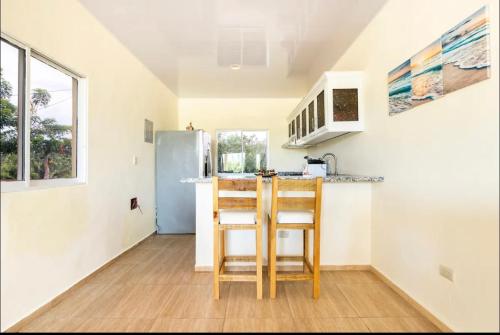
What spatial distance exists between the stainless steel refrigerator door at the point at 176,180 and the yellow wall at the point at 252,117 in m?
1.49

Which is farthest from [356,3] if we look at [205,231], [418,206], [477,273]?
[205,231]

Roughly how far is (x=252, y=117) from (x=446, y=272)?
15.3 feet

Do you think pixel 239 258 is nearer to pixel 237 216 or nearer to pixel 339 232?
pixel 237 216

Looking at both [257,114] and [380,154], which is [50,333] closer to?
[380,154]

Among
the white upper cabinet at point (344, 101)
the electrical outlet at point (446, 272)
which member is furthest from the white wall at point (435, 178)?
the white upper cabinet at point (344, 101)

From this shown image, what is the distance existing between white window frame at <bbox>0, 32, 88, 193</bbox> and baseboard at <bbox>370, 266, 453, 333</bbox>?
2.79 meters

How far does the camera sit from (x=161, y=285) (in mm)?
2361

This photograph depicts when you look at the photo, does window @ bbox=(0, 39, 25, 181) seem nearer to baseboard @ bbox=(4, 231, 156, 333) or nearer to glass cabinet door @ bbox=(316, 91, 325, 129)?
baseboard @ bbox=(4, 231, 156, 333)

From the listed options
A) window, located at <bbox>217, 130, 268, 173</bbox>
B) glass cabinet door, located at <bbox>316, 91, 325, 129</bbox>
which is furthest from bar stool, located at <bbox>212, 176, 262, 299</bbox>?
window, located at <bbox>217, 130, 268, 173</bbox>

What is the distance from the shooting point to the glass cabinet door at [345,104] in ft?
9.46

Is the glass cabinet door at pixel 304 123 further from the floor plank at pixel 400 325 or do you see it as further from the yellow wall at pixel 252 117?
the floor plank at pixel 400 325

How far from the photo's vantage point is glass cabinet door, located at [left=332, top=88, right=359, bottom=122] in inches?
114

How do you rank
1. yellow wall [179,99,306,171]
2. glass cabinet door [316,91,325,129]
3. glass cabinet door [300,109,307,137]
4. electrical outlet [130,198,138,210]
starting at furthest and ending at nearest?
1. yellow wall [179,99,306,171]
2. glass cabinet door [300,109,307,137]
3. electrical outlet [130,198,138,210]
4. glass cabinet door [316,91,325,129]

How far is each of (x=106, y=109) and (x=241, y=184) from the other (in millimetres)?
1789
